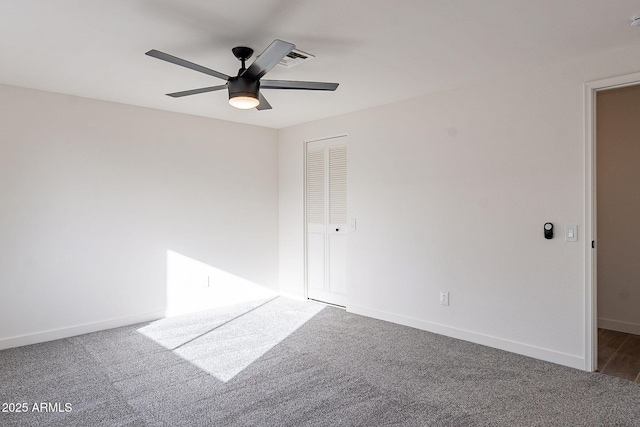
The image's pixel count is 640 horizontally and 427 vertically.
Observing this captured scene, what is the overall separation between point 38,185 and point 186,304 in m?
2.02

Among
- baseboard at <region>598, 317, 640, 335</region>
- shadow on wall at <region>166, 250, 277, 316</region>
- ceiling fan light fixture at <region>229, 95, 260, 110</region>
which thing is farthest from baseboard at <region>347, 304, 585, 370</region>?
ceiling fan light fixture at <region>229, 95, 260, 110</region>

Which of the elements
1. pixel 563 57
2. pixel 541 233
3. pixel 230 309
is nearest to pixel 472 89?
pixel 563 57

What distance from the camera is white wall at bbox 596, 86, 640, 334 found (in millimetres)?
4094

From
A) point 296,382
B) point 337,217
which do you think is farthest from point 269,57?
point 337,217

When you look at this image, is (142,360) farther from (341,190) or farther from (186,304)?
(341,190)

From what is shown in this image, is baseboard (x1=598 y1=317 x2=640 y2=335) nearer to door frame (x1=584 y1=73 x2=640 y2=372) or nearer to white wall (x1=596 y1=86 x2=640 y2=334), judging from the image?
white wall (x1=596 y1=86 x2=640 y2=334)

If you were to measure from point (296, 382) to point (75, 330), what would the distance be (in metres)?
2.52

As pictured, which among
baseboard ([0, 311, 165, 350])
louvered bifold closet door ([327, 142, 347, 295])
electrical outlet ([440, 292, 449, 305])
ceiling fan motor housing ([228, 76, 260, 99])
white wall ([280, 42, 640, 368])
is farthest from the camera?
louvered bifold closet door ([327, 142, 347, 295])

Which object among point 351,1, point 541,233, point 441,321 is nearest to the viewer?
point 351,1

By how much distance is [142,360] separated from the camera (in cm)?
334

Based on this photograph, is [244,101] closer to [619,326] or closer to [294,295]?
[294,295]

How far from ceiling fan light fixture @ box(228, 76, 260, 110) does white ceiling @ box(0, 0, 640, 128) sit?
0.31 metres

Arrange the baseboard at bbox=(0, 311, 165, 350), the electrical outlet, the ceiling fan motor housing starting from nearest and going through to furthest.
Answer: the ceiling fan motor housing → the baseboard at bbox=(0, 311, 165, 350) → the electrical outlet

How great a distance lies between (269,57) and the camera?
7.43ft
